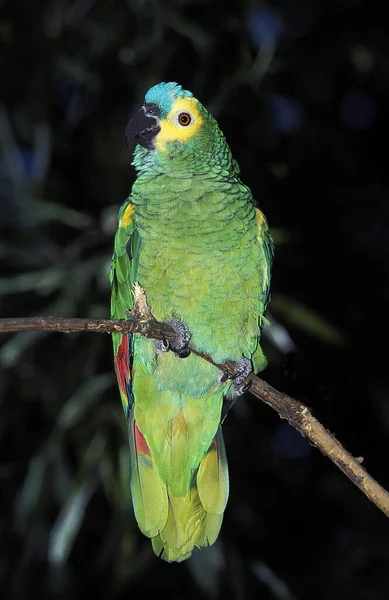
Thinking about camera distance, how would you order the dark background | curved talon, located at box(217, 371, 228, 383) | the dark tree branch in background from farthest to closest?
1. the dark background
2. curved talon, located at box(217, 371, 228, 383)
3. the dark tree branch in background

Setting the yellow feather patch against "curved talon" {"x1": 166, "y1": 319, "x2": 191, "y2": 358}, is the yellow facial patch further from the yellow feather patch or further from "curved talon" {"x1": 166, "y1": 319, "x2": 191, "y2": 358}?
"curved talon" {"x1": 166, "y1": 319, "x2": 191, "y2": 358}

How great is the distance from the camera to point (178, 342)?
135 centimetres

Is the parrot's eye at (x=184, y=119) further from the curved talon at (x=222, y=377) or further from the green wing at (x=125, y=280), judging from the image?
the curved talon at (x=222, y=377)

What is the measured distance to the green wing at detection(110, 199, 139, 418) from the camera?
4.72ft

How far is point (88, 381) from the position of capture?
1857 millimetres

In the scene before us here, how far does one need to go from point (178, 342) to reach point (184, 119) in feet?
1.46

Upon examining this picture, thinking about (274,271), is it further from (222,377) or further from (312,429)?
(312,429)

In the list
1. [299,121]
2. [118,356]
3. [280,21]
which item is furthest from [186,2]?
[118,356]

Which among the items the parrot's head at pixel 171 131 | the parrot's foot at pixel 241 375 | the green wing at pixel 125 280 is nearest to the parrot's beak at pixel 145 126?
the parrot's head at pixel 171 131

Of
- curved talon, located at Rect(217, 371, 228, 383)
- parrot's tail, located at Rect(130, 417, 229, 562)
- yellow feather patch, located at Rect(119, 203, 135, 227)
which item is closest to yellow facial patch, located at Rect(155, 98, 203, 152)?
yellow feather patch, located at Rect(119, 203, 135, 227)

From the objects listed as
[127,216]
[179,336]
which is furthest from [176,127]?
[179,336]

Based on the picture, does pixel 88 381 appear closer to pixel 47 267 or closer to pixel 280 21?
pixel 47 267

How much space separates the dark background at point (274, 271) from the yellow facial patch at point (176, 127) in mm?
418

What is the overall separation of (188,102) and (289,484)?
6.22 ft
